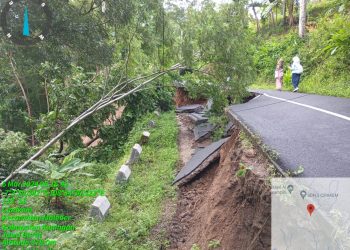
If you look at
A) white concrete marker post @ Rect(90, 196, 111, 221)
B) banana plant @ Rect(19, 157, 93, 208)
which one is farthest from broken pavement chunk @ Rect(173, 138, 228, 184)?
banana plant @ Rect(19, 157, 93, 208)

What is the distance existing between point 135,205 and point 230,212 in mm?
2637

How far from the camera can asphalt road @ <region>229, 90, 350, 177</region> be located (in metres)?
3.74

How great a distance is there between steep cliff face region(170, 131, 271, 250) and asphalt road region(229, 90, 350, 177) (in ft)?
1.39

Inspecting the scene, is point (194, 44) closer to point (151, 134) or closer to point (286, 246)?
point (151, 134)

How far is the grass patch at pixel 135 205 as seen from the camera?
4586 millimetres

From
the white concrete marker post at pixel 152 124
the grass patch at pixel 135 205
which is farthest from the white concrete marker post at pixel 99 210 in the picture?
the white concrete marker post at pixel 152 124

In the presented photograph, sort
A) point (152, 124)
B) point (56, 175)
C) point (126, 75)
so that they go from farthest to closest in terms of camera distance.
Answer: point (152, 124), point (126, 75), point (56, 175)

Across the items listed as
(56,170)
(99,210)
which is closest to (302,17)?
(56,170)

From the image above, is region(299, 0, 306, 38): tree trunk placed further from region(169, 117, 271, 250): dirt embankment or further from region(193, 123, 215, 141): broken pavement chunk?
region(169, 117, 271, 250): dirt embankment

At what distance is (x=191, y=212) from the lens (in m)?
6.45

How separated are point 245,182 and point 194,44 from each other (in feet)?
20.7

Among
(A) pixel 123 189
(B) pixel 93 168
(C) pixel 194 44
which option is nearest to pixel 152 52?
(C) pixel 194 44

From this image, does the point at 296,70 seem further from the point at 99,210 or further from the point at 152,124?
the point at 99,210

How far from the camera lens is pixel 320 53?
14477 mm
